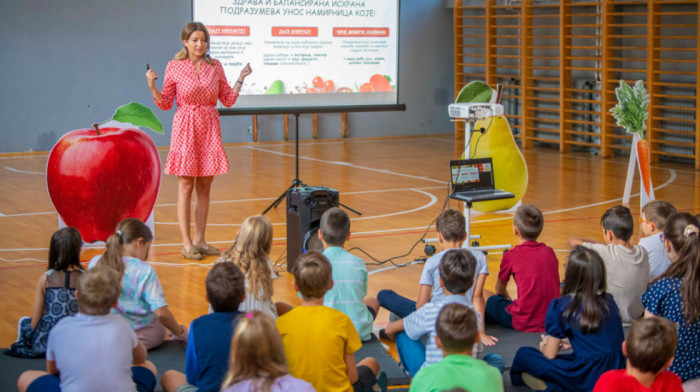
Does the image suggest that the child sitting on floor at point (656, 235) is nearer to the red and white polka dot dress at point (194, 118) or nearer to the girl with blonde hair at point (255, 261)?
the girl with blonde hair at point (255, 261)

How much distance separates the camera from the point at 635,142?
24.9ft

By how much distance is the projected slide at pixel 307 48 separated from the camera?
293 inches

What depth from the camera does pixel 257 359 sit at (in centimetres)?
241

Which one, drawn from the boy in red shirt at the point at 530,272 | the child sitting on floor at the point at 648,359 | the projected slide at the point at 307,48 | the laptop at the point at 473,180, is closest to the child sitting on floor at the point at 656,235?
the boy in red shirt at the point at 530,272

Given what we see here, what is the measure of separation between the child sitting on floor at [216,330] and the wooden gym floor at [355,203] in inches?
62.7

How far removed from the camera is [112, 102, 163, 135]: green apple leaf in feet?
20.1

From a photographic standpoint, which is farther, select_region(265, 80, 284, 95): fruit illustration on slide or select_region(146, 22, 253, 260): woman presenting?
select_region(265, 80, 284, 95): fruit illustration on slide

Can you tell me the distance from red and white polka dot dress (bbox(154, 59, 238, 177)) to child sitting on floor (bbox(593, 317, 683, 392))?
12.2 feet

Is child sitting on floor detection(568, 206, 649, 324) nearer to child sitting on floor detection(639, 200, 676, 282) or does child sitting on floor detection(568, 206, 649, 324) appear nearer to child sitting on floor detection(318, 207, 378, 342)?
child sitting on floor detection(639, 200, 676, 282)

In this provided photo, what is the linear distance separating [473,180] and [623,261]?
1.74 m

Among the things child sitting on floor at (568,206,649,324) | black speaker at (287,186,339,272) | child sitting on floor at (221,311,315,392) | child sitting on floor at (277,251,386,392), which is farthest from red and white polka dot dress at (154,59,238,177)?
child sitting on floor at (221,311,315,392)

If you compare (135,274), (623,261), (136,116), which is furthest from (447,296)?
(136,116)

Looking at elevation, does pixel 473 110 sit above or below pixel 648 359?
above

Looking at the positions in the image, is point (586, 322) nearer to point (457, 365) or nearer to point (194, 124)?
point (457, 365)
